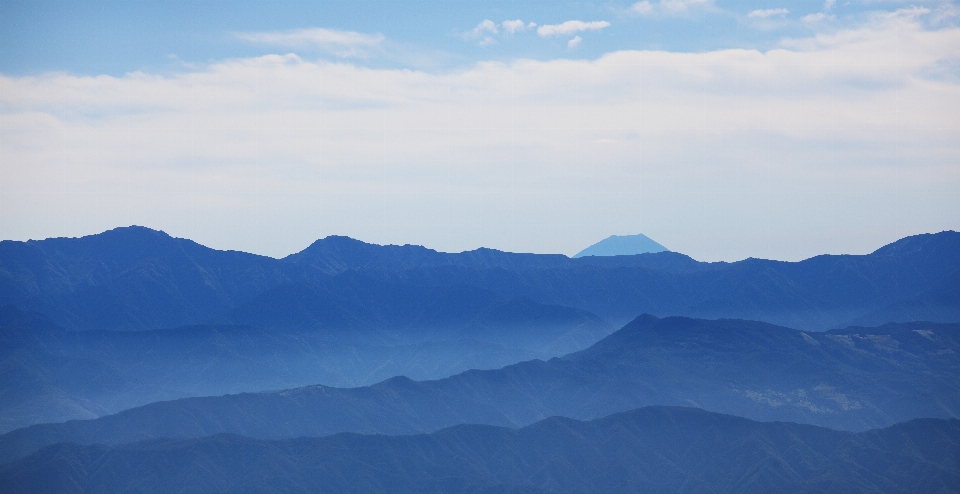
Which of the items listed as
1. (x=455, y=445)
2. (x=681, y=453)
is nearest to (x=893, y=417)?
(x=681, y=453)

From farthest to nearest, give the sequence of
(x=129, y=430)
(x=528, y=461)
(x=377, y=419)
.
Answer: (x=377, y=419) < (x=129, y=430) < (x=528, y=461)

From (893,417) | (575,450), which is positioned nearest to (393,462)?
(575,450)

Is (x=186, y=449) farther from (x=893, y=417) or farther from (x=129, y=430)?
(x=893, y=417)

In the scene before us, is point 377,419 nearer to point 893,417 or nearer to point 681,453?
point 681,453

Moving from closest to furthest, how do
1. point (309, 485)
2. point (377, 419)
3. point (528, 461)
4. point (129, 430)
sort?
1. point (309, 485)
2. point (528, 461)
3. point (129, 430)
4. point (377, 419)

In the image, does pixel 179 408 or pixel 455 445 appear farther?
pixel 179 408

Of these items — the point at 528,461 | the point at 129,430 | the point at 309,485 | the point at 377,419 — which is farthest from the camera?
the point at 377,419
